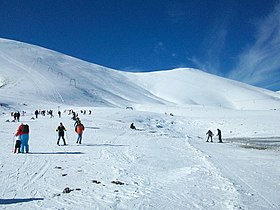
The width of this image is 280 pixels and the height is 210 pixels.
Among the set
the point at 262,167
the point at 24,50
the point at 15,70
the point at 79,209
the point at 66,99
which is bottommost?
the point at 79,209

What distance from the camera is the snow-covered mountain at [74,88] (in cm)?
8968

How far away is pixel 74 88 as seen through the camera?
362ft

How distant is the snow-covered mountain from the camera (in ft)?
294

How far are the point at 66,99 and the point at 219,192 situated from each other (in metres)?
84.4

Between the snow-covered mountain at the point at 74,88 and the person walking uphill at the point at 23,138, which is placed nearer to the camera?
the person walking uphill at the point at 23,138

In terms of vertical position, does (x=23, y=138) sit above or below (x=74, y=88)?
below

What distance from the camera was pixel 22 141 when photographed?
15.7 metres

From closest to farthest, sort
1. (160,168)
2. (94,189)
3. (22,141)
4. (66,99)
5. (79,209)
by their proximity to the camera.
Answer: (79,209), (94,189), (160,168), (22,141), (66,99)

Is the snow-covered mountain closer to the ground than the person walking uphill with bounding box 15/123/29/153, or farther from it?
farther from it

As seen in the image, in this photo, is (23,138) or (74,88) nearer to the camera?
(23,138)

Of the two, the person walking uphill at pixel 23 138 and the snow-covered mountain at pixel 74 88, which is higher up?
the snow-covered mountain at pixel 74 88

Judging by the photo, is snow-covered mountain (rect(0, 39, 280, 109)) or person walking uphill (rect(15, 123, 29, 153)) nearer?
person walking uphill (rect(15, 123, 29, 153))

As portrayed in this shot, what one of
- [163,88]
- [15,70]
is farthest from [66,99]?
[163,88]

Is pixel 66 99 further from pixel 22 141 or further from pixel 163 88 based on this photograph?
pixel 163 88
